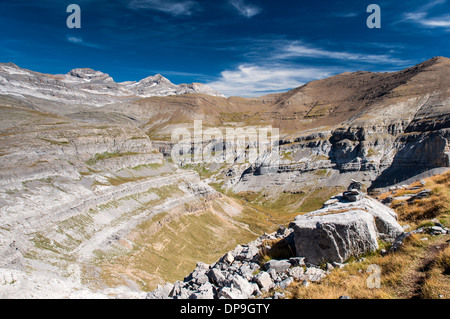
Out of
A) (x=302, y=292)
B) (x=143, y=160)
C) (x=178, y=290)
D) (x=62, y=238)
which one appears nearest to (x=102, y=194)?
(x=62, y=238)

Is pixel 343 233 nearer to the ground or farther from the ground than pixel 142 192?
farther from the ground

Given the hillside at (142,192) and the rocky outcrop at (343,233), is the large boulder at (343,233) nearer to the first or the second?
the rocky outcrop at (343,233)

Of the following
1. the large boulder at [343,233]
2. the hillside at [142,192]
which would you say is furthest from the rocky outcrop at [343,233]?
the hillside at [142,192]

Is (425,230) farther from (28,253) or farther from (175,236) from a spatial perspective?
(175,236)

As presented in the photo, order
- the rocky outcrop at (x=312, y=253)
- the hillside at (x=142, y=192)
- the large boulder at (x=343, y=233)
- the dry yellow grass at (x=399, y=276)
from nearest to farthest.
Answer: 1. the dry yellow grass at (x=399, y=276)
2. the rocky outcrop at (x=312, y=253)
3. the large boulder at (x=343, y=233)
4. the hillside at (x=142, y=192)

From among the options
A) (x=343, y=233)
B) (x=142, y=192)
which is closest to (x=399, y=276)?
(x=343, y=233)

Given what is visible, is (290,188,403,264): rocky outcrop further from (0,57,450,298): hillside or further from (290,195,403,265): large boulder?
(0,57,450,298): hillside

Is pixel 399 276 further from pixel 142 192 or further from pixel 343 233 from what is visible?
pixel 142 192

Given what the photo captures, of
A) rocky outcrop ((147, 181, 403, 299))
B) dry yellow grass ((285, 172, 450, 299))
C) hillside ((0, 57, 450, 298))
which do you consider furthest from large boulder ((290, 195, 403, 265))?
hillside ((0, 57, 450, 298))
